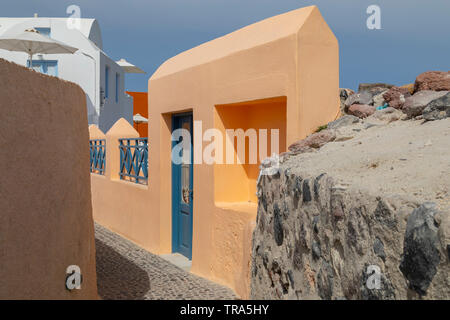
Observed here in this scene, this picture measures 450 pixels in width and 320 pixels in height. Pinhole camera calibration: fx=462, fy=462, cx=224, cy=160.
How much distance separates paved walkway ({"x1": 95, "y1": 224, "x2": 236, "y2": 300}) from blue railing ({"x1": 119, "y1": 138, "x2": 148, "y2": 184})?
5.53 ft

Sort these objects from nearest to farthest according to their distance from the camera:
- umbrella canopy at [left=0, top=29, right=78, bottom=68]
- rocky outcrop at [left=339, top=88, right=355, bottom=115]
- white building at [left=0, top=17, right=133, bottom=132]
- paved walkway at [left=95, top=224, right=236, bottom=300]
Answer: rocky outcrop at [left=339, top=88, right=355, bottom=115], paved walkway at [left=95, top=224, right=236, bottom=300], umbrella canopy at [left=0, top=29, right=78, bottom=68], white building at [left=0, top=17, right=133, bottom=132]

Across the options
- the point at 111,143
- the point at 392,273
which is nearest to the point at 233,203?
the point at 392,273

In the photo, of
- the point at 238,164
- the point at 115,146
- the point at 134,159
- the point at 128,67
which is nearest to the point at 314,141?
the point at 238,164

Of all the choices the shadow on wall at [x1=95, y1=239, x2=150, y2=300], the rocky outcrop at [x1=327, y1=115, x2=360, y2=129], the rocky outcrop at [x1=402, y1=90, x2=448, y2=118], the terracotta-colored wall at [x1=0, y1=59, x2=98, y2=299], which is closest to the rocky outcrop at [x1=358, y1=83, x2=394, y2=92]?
the rocky outcrop at [x1=327, y1=115, x2=360, y2=129]

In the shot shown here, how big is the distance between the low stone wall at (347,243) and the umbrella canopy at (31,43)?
1004 centimetres

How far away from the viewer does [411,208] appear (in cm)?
212

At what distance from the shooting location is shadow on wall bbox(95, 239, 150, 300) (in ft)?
18.3

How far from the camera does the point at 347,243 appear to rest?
258 cm

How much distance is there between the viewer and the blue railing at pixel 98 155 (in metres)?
11.7

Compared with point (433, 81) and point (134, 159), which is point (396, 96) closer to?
point (433, 81)

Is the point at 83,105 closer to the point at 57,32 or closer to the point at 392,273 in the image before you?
the point at 392,273

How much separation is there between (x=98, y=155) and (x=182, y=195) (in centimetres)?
514

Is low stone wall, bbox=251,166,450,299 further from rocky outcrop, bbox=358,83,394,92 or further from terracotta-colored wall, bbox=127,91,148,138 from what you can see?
terracotta-colored wall, bbox=127,91,148,138

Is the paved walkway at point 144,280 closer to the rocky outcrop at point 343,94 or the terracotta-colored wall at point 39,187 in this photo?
the terracotta-colored wall at point 39,187
